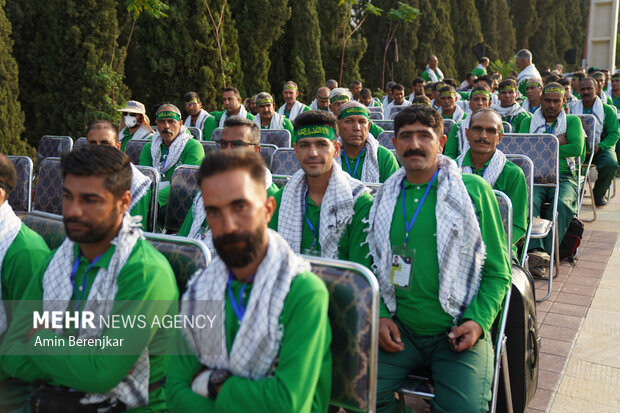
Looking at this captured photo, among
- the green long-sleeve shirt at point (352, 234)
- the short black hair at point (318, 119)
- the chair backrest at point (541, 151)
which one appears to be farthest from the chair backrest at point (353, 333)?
the chair backrest at point (541, 151)

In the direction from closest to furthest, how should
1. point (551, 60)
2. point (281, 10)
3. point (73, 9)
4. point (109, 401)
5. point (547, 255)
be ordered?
point (109, 401) → point (547, 255) → point (73, 9) → point (281, 10) → point (551, 60)

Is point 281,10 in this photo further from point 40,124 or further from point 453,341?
point 453,341

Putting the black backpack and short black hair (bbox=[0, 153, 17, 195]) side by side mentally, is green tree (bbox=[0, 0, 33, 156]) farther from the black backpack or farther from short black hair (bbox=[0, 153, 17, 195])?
the black backpack

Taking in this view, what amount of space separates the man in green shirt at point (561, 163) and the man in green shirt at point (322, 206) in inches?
105

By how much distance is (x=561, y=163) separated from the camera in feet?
18.9

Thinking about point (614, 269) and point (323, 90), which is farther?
point (323, 90)

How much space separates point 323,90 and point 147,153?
550 cm

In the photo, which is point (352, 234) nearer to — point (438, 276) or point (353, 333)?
point (438, 276)

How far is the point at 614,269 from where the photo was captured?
5.52 meters

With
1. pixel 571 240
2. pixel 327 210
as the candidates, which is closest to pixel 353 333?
pixel 327 210

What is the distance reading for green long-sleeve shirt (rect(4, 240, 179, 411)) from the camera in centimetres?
198

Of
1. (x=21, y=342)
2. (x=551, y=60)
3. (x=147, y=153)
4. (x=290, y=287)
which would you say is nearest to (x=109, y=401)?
(x=21, y=342)

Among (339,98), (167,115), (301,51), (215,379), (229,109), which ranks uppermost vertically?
(301,51)

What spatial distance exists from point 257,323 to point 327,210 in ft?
3.94
